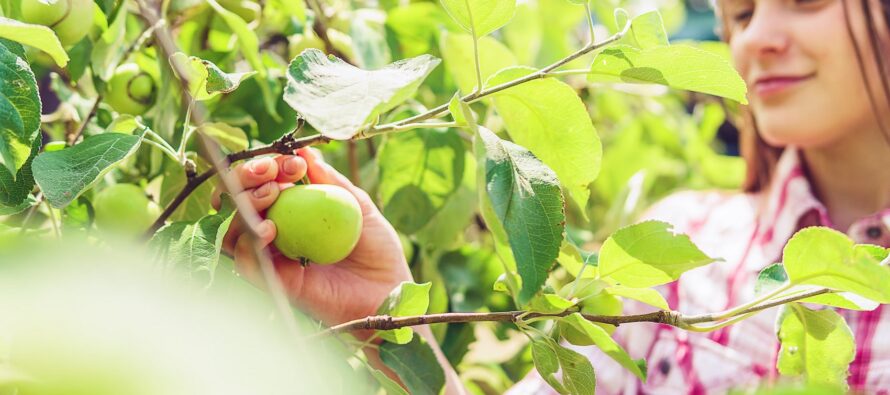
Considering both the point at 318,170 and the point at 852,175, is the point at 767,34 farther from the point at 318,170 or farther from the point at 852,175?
the point at 318,170

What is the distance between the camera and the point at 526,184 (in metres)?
0.47

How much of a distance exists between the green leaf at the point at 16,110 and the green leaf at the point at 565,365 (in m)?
0.33

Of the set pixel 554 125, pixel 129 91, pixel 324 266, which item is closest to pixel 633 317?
pixel 554 125

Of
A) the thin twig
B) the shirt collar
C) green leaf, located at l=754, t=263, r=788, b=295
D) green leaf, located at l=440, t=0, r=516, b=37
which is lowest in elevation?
the shirt collar

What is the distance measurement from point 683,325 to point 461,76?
0.42 m

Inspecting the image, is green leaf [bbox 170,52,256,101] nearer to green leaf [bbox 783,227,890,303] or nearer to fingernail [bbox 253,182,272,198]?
fingernail [bbox 253,182,272,198]

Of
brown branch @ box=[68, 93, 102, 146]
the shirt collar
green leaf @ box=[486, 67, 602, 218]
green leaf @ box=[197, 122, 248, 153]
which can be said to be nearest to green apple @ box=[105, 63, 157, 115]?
brown branch @ box=[68, 93, 102, 146]

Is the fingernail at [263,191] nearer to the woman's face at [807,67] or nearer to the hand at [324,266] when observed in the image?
the hand at [324,266]

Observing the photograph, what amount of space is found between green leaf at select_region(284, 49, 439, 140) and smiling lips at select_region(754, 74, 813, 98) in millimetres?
826

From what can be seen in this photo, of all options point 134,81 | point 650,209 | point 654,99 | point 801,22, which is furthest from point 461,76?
point 654,99

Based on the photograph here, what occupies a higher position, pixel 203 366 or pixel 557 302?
A: pixel 203 366

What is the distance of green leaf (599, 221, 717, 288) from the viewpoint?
487mm

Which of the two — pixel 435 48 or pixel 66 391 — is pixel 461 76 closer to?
pixel 435 48

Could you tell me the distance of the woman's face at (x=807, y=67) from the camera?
111 cm
